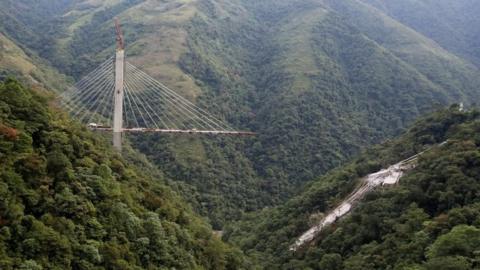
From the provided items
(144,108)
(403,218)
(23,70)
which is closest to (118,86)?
(403,218)

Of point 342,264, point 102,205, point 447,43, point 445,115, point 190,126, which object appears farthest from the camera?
point 447,43

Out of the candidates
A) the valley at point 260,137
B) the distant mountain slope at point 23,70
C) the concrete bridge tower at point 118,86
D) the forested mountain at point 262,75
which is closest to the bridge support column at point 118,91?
the concrete bridge tower at point 118,86

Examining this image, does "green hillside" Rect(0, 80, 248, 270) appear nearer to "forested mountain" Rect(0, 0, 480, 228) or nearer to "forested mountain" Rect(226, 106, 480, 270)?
"forested mountain" Rect(226, 106, 480, 270)

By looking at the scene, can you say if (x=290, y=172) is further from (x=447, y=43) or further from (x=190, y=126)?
(x=447, y=43)

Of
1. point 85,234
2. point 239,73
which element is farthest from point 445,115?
point 239,73

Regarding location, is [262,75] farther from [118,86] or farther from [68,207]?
[68,207]

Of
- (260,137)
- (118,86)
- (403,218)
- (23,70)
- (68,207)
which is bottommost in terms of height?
(260,137)

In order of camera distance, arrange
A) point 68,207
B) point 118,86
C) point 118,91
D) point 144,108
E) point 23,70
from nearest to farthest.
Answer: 1. point 68,207
2. point 118,86
3. point 118,91
4. point 144,108
5. point 23,70
